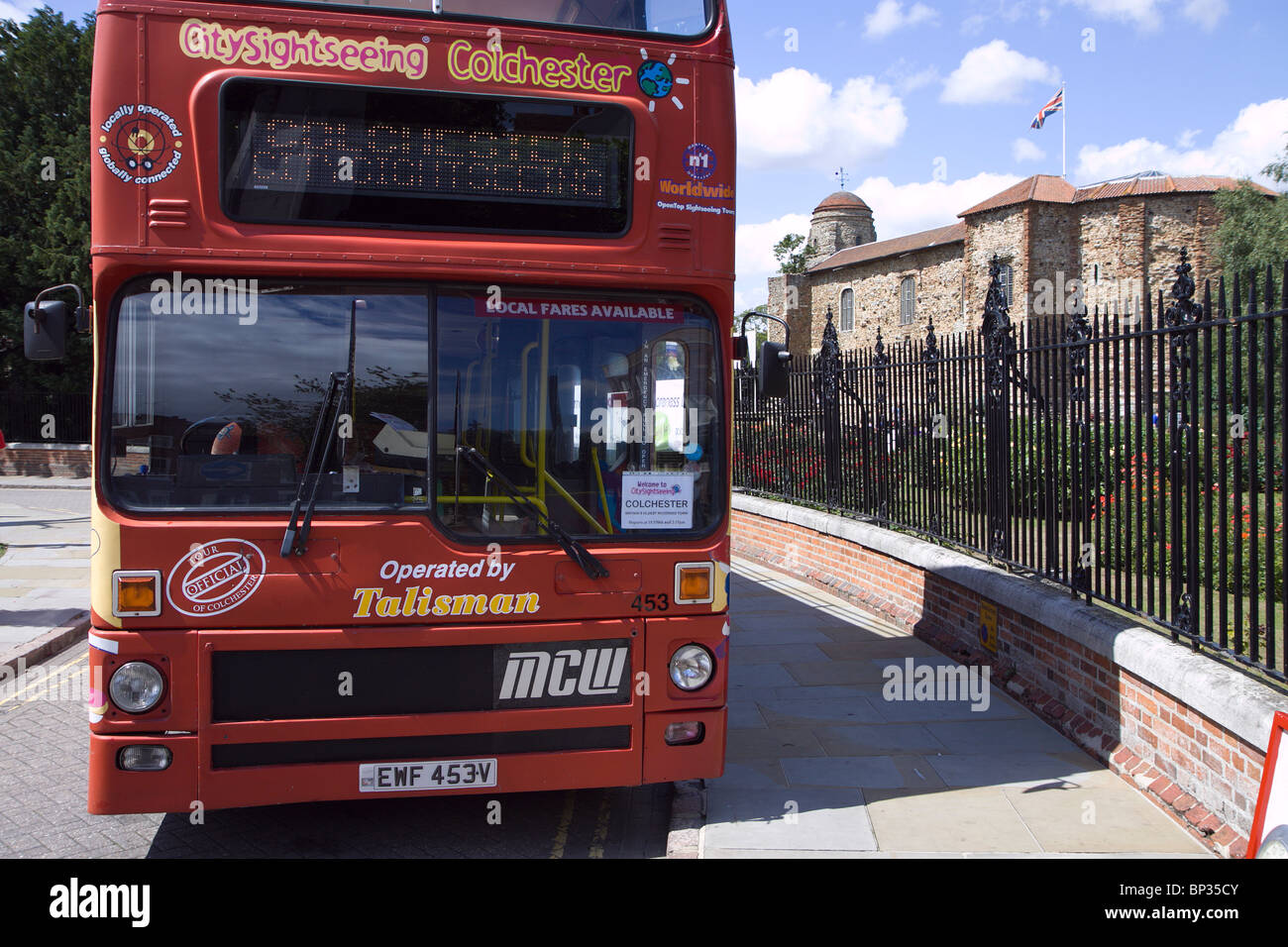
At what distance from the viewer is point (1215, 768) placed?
4.30 m

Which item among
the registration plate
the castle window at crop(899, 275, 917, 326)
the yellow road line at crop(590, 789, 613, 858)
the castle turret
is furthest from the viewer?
the castle turret

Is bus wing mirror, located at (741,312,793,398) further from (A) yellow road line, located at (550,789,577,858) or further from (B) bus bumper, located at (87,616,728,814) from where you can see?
(A) yellow road line, located at (550,789,577,858)

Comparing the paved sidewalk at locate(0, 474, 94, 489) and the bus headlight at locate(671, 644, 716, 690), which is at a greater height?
the paved sidewalk at locate(0, 474, 94, 489)

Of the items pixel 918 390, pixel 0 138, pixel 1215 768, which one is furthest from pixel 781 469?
pixel 0 138

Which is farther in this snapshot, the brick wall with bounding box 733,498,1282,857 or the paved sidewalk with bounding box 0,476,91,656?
the paved sidewalk with bounding box 0,476,91,656

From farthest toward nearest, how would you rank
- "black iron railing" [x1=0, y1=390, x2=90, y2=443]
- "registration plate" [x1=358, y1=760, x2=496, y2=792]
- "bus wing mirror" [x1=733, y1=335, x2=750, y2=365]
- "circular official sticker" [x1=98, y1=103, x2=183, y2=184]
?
1. "black iron railing" [x1=0, y1=390, x2=90, y2=443]
2. "bus wing mirror" [x1=733, y1=335, x2=750, y2=365]
3. "registration plate" [x1=358, y1=760, x2=496, y2=792]
4. "circular official sticker" [x1=98, y1=103, x2=183, y2=184]

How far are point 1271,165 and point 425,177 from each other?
37156 mm

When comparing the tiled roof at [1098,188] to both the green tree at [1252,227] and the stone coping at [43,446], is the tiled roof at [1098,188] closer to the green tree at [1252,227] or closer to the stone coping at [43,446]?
the green tree at [1252,227]

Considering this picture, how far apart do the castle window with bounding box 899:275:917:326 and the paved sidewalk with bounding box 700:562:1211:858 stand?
52.2 meters

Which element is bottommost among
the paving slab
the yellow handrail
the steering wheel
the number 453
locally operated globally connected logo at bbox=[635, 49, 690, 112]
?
the paving slab

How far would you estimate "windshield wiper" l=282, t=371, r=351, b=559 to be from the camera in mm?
3834

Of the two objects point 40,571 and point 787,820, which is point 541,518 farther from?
point 40,571

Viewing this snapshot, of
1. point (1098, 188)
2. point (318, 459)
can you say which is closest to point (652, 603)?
point (318, 459)

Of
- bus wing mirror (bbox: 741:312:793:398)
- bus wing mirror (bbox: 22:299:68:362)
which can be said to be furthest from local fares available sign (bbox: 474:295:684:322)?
bus wing mirror (bbox: 22:299:68:362)
